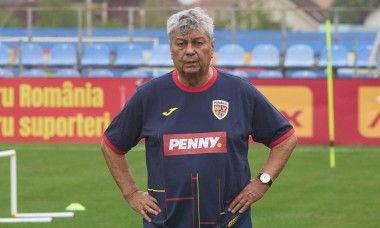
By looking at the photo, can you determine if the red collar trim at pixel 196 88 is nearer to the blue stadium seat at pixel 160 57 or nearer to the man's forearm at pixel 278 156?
the man's forearm at pixel 278 156

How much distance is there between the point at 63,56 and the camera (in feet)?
86.1

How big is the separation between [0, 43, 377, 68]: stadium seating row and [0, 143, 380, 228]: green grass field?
8273 millimetres

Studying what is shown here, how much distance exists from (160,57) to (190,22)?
2098 centimetres

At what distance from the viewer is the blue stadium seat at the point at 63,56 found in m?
25.8

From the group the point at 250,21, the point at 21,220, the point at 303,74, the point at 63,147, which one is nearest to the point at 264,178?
the point at 21,220

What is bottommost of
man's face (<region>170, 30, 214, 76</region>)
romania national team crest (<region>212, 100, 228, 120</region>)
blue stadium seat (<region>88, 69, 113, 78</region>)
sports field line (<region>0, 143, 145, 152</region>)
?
sports field line (<region>0, 143, 145, 152</region>)

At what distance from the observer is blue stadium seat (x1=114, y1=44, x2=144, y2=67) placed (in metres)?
24.8

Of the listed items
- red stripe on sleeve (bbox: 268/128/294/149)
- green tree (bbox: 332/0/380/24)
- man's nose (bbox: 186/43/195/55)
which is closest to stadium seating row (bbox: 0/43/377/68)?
red stripe on sleeve (bbox: 268/128/294/149)

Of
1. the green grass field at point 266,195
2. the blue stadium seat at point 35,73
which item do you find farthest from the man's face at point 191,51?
the blue stadium seat at point 35,73

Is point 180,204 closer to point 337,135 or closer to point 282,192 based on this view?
point 282,192

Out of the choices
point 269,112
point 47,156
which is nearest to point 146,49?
point 47,156

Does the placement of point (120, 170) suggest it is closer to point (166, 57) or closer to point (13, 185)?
point (13, 185)

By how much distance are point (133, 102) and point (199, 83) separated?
399mm

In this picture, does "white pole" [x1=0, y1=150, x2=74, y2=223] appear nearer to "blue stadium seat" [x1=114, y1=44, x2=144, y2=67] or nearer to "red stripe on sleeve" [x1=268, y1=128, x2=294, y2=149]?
"red stripe on sleeve" [x1=268, y1=128, x2=294, y2=149]
